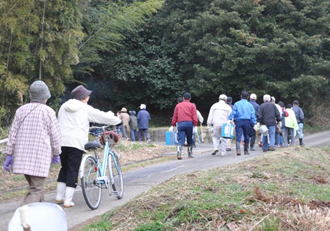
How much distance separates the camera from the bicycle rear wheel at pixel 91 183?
7140mm

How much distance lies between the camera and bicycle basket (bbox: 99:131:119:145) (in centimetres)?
779

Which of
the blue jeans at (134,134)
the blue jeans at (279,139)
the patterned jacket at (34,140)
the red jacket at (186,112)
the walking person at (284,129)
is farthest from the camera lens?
the blue jeans at (134,134)

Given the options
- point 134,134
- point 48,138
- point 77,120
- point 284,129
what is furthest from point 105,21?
point 48,138

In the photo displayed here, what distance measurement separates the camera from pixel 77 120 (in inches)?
292

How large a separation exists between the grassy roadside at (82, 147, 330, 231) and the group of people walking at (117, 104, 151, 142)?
1551 cm

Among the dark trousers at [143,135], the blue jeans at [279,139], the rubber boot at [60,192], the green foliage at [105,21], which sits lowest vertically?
the rubber boot at [60,192]

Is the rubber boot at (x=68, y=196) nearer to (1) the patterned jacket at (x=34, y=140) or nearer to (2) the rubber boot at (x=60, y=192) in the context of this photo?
(2) the rubber boot at (x=60, y=192)

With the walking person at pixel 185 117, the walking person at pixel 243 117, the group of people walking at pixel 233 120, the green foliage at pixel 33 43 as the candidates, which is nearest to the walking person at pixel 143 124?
the group of people walking at pixel 233 120

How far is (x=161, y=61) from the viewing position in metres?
30.7

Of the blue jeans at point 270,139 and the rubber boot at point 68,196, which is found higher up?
the blue jeans at point 270,139

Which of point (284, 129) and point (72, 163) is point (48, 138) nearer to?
point (72, 163)

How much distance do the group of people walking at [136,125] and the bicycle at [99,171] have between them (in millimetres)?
14716

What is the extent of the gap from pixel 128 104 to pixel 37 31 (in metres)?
18.5

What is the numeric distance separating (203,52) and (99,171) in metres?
21.0
